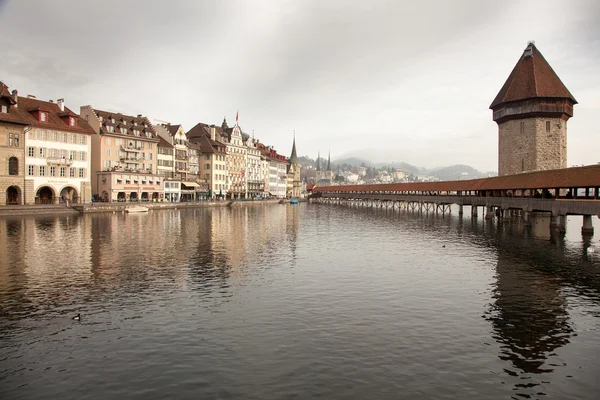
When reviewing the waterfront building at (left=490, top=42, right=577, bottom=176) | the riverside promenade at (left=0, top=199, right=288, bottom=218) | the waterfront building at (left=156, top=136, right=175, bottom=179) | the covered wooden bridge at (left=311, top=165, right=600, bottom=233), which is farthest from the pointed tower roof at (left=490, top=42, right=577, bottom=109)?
the waterfront building at (left=156, top=136, right=175, bottom=179)

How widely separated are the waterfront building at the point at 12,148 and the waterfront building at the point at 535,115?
76.5 meters

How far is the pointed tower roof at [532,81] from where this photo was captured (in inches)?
2864

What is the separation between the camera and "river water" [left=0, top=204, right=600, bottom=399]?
10.8 m

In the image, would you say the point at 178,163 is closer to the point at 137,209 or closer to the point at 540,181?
the point at 137,209

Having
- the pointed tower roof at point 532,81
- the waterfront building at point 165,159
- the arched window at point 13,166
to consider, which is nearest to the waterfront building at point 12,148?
the arched window at point 13,166

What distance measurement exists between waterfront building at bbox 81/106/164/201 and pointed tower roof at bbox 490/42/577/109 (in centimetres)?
6725

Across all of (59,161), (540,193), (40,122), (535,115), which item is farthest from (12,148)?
(535,115)

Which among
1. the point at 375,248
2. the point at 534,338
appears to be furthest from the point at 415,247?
the point at 534,338

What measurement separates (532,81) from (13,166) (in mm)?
81165

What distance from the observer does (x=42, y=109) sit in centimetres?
6362

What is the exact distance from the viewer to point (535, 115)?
73375 mm

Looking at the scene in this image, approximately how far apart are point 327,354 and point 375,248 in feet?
74.9

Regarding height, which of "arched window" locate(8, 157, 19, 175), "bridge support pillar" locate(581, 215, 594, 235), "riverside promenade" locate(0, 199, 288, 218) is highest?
"arched window" locate(8, 157, 19, 175)

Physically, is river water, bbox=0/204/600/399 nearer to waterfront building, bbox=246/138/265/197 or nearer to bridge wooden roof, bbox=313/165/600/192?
bridge wooden roof, bbox=313/165/600/192
